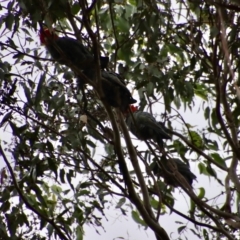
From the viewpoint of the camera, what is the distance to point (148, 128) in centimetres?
348

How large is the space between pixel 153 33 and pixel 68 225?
4.29 ft

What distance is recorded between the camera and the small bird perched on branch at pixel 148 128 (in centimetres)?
345

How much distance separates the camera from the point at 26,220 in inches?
129

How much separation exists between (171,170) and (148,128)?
30 centimetres

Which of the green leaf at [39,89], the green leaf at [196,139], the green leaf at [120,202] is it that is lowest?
the green leaf at [120,202]

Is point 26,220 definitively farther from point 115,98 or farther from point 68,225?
point 115,98

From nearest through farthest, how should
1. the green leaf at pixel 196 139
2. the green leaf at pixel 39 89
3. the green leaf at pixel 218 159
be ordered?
1. the green leaf at pixel 39 89
2. the green leaf at pixel 218 159
3. the green leaf at pixel 196 139

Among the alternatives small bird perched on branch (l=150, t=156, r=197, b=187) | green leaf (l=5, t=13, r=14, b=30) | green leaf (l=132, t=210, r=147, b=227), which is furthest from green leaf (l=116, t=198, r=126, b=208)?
green leaf (l=5, t=13, r=14, b=30)

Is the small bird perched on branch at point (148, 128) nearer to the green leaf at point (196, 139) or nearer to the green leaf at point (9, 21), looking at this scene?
the green leaf at point (196, 139)

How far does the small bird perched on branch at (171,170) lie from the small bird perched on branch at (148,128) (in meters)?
0.14

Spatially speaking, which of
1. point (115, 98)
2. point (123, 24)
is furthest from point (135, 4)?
point (115, 98)

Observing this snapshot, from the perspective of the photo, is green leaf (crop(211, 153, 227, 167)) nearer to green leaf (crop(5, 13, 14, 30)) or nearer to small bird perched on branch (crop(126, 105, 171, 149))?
small bird perched on branch (crop(126, 105, 171, 149))

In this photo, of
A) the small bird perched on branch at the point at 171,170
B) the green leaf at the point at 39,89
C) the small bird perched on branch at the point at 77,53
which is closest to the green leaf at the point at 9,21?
the small bird perched on branch at the point at 77,53

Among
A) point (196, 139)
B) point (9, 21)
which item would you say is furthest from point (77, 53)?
point (196, 139)
